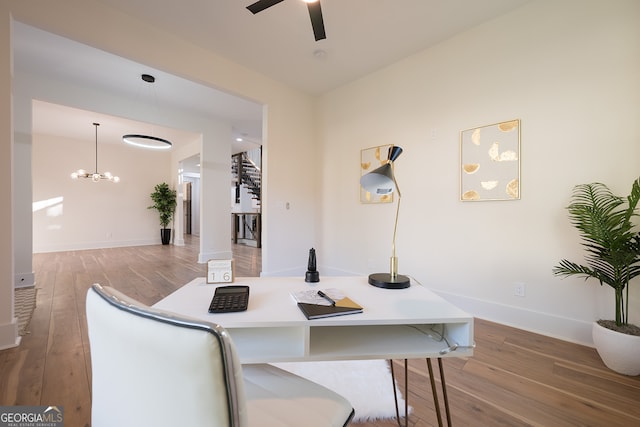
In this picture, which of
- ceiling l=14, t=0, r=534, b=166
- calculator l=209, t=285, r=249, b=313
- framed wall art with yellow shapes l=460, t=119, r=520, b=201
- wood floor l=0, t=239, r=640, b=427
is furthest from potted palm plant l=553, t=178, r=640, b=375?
calculator l=209, t=285, r=249, b=313

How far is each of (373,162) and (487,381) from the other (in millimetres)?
2466

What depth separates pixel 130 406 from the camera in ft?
1.56

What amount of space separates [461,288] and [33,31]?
5031mm

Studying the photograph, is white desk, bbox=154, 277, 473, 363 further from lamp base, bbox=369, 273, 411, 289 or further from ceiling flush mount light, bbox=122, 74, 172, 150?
ceiling flush mount light, bbox=122, 74, 172, 150

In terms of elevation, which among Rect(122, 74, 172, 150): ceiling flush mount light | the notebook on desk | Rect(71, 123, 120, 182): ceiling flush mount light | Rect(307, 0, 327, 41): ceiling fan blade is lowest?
the notebook on desk

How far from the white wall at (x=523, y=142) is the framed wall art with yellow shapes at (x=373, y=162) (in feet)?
0.34

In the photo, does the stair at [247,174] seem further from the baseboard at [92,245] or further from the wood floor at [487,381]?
the wood floor at [487,381]

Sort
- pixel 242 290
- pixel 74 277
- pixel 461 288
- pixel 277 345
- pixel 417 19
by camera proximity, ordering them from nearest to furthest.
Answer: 1. pixel 277 345
2. pixel 242 290
3. pixel 417 19
4. pixel 461 288
5. pixel 74 277

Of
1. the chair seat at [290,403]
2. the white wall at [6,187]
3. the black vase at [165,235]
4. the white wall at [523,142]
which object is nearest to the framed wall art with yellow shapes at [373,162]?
the white wall at [523,142]

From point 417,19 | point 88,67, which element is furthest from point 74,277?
point 417,19

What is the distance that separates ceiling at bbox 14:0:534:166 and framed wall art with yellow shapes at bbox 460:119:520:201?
1070 mm

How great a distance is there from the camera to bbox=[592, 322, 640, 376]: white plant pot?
1551mm

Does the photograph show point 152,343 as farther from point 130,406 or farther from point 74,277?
point 74,277

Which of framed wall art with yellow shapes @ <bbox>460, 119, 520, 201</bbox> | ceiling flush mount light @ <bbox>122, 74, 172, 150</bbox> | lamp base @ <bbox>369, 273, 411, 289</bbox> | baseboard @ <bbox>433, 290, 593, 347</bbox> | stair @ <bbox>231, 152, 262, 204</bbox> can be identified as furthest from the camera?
stair @ <bbox>231, 152, 262, 204</bbox>
